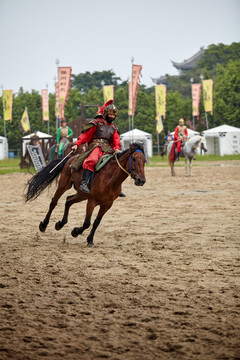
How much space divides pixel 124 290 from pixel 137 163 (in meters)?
2.66

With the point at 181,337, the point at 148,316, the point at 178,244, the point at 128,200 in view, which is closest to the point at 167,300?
the point at 148,316

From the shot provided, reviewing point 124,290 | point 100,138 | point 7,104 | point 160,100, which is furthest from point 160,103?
point 124,290

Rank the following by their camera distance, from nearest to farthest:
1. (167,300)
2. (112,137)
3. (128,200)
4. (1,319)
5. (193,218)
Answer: (1,319) < (167,300) < (112,137) < (193,218) < (128,200)

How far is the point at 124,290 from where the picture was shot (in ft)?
16.3

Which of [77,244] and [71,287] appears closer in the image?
[71,287]

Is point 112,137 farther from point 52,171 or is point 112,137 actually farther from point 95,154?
point 52,171

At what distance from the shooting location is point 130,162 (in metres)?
7.33

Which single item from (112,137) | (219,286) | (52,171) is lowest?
(219,286)

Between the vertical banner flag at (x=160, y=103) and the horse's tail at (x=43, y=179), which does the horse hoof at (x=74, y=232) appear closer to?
the horse's tail at (x=43, y=179)

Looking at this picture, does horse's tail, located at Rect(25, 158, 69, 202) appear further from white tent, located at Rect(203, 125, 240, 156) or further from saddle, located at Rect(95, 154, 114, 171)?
white tent, located at Rect(203, 125, 240, 156)

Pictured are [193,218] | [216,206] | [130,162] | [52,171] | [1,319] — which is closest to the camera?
[1,319]

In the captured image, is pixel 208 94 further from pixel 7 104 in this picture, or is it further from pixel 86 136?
pixel 86 136

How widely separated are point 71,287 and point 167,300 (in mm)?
1056

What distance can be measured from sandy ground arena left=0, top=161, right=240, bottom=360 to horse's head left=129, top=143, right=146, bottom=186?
1.00 m
